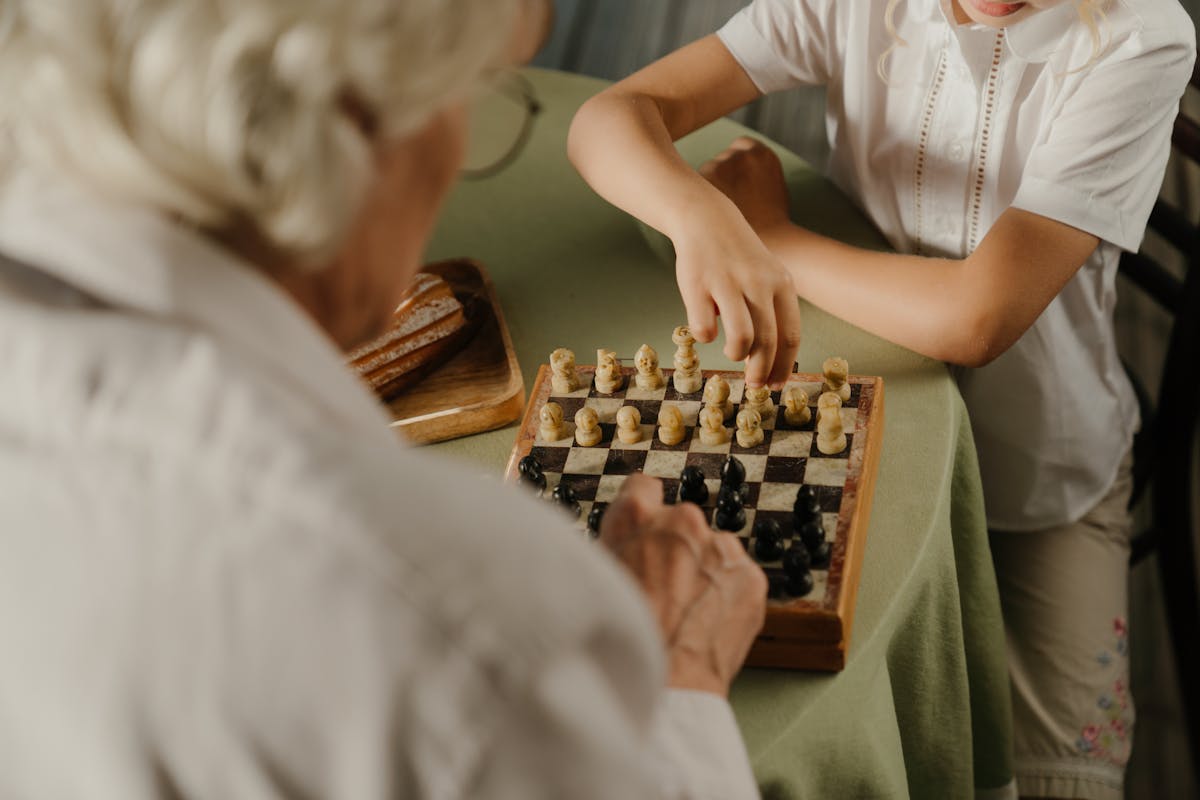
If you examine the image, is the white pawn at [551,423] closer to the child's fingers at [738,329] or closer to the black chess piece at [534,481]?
the black chess piece at [534,481]

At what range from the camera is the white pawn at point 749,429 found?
133 centimetres

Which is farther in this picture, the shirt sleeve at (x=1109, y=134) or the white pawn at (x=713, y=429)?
the shirt sleeve at (x=1109, y=134)

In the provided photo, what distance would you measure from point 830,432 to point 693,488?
0.18 m

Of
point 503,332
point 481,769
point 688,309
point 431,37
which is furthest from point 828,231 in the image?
point 481,769

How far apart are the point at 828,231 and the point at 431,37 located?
1221mm

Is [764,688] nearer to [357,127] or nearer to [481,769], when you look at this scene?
[481,769]

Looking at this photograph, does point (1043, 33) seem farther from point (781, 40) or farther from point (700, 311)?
point (700, 311)

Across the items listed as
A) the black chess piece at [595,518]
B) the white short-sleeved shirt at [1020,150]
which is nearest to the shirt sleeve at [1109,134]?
the white short-sleeved shirt at [1020,150]

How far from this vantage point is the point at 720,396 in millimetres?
1384

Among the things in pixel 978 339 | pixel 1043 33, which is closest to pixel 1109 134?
pixel 1043 33

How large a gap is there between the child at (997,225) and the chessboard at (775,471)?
4.3 inches

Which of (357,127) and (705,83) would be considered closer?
(357,127)

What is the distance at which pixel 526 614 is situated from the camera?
610 millimetres

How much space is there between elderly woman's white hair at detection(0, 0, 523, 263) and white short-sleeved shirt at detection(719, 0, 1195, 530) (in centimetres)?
107
